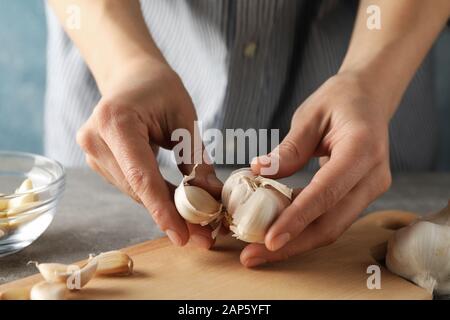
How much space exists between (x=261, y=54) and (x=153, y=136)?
17.0 inches

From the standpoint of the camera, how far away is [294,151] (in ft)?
3.44

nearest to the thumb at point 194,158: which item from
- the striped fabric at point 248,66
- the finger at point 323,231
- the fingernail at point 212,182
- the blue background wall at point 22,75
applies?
the fingernail at point 212,182

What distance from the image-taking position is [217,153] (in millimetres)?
1553

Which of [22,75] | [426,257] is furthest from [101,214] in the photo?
[22,75]

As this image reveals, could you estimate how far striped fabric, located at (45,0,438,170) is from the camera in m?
1.43

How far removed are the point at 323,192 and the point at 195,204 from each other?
0.18 meters

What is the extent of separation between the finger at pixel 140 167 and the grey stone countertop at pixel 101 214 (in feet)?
0.58

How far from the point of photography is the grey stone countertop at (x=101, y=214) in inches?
43.9

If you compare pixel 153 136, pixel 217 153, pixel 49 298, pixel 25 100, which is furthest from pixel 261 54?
pixel 25 100

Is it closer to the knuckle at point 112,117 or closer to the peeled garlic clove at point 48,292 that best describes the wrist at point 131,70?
the knuckle at point 112,117

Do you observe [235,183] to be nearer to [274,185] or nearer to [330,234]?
[274,185]

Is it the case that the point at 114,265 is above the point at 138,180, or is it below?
below

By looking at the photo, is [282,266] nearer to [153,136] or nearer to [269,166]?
[269,166]
